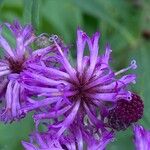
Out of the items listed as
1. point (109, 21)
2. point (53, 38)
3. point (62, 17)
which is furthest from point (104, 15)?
point (53, 38)

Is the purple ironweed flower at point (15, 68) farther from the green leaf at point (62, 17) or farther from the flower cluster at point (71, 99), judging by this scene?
the green leaf at point (62, 17)

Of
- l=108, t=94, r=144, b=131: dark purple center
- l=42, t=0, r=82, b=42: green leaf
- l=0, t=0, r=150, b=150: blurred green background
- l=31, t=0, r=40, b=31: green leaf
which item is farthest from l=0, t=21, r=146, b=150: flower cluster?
l=42, t=0, r=82, b=42: green leaf

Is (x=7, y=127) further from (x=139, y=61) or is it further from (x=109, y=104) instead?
(x=109, y=104)

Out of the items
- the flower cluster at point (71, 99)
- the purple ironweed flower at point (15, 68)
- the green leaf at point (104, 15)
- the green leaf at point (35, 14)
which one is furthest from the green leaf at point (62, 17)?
the flower cluster at point (71, 99)

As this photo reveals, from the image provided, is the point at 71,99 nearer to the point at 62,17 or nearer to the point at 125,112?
the point at 125,112

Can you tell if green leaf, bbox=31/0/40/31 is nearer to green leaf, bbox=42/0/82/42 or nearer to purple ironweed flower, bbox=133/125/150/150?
purple ironweed flower, bbox=133/125/150/150
